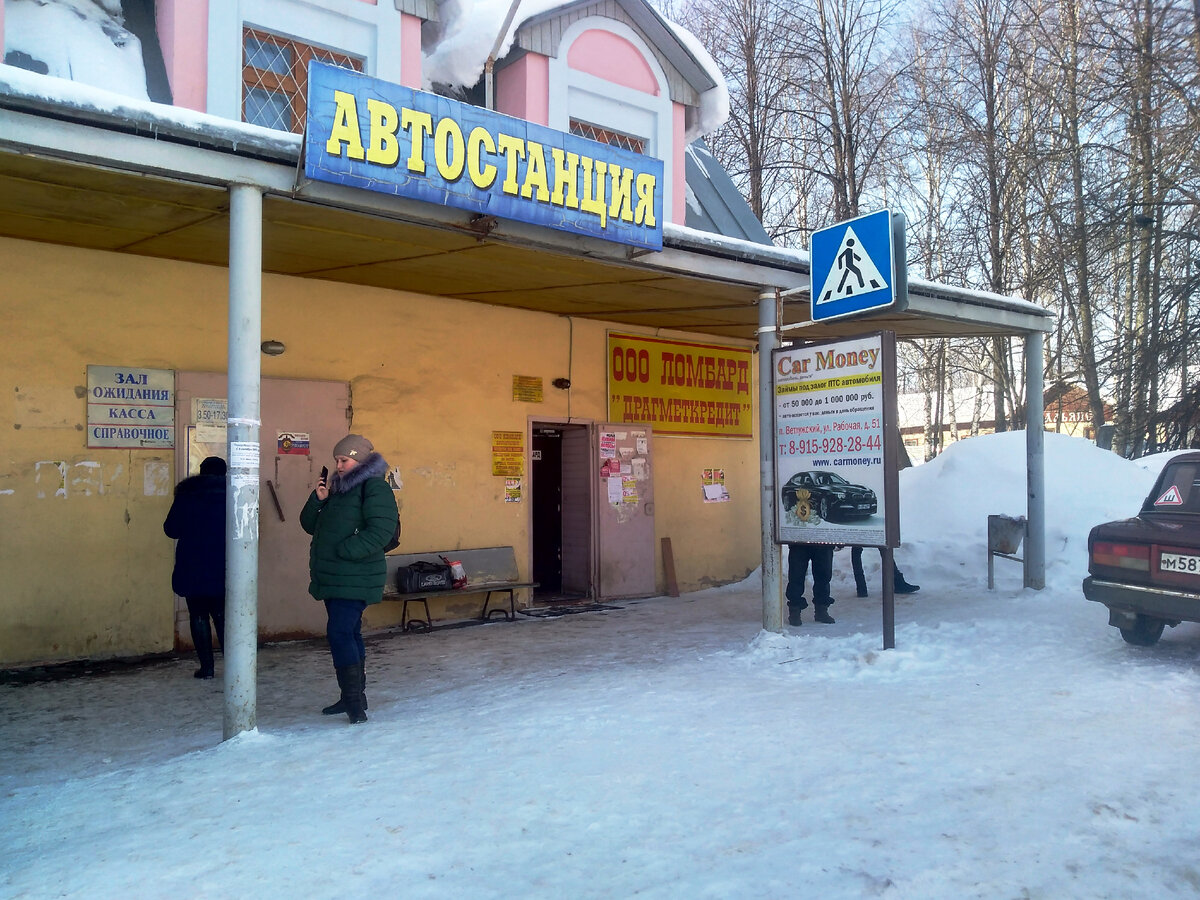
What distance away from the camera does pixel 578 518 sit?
11.2 metres

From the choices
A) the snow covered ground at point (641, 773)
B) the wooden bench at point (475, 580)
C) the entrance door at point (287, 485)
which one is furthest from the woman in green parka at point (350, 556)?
the wooden bench at point (475, 580)

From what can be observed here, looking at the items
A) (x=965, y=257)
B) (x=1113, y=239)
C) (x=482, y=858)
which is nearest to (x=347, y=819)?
(x=482, y=858)

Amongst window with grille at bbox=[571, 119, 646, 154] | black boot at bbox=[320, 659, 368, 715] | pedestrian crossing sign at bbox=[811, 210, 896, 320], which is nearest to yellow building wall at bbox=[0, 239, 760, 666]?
window with grille at bbox=[571, 119, 646, 154]

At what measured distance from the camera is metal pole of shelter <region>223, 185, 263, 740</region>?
17.2 feet

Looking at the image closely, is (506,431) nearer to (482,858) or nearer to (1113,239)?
(482,858)

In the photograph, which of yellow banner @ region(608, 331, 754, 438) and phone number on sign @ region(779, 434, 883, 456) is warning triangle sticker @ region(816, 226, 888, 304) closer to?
phone number on sign @ region(779, 434, 883, 456)

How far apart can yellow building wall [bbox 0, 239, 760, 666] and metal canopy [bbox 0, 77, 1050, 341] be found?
28 centimetres

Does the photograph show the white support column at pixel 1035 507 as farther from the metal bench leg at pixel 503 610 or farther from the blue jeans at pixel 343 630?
the blue jeans at pixel 343 630

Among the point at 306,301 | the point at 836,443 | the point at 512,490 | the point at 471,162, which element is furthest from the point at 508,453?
the point at 471,162

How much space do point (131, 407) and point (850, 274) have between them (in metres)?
5.92

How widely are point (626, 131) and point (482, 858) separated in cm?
867

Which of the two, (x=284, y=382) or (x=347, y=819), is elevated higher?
(x=284, y=382)

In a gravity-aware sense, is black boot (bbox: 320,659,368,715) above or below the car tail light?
below

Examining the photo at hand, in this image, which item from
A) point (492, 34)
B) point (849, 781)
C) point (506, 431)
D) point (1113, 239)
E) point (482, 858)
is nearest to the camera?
point (482, 858)
